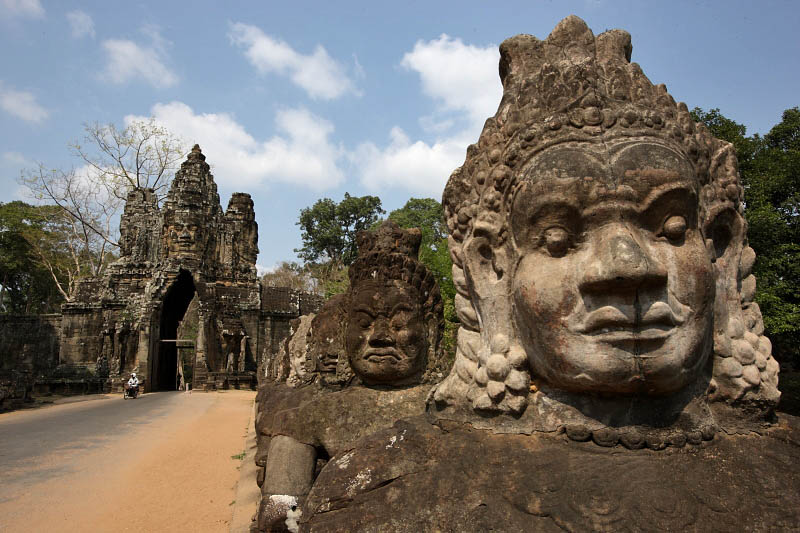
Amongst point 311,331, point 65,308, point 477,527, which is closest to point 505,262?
point 477,527

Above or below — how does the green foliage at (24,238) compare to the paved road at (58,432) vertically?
above

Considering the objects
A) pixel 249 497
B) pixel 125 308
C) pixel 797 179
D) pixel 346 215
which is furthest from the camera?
pixel 346 215

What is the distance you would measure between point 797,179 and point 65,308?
26.5 meters

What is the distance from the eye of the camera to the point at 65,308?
23047 millimetres

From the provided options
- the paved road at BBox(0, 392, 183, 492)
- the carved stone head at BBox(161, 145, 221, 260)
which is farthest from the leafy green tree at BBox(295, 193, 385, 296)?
the paved road at BBox(0, 392, 183, 492)

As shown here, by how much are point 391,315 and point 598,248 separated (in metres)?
2.26

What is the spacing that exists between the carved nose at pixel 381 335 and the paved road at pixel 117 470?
3052 millimetres

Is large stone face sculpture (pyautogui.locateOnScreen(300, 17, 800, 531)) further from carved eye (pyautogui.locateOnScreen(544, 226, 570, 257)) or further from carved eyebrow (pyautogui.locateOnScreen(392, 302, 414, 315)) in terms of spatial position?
carved eyebrow (pyautogui.locateOnScreen(392, 302, 414, 315))

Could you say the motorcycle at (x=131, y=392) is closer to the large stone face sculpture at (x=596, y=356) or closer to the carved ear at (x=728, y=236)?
the large stone face sculpture at (x=596, y=356)

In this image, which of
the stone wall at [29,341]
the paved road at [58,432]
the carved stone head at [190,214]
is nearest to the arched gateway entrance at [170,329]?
the carved stone head at [190,214]

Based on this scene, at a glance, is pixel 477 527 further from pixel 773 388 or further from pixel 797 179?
pixel 797 179

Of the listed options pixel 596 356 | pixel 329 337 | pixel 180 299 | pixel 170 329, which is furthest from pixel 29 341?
pixel 596 356

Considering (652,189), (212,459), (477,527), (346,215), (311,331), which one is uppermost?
(346,215)

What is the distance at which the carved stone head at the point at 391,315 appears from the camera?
12.1ft
